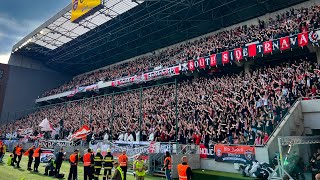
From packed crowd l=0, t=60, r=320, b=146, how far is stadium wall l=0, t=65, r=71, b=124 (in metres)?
31.0

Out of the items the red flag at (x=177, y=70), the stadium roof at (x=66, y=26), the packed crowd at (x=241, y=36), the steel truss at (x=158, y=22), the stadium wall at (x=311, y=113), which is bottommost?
the stadium wall at (x=311, y=113)

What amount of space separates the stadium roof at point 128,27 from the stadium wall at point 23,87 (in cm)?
420

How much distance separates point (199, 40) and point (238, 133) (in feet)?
62.6

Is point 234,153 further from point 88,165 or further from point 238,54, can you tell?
point 238,54

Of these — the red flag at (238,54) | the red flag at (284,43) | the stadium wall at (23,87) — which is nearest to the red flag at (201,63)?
the red flag at (238,54)

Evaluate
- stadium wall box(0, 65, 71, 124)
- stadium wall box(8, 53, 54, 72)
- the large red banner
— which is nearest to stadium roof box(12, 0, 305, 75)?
stadium wall box(8, 53, 54, 72)

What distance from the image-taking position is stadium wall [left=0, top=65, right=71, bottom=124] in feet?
159

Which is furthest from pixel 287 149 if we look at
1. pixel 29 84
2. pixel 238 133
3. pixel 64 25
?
pixel 29 84

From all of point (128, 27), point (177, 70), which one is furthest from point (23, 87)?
point (177, 70)

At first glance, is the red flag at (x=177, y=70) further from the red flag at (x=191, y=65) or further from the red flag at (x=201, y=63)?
the red flag at (x=201, y=63)

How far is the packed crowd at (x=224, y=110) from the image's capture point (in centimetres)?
1573

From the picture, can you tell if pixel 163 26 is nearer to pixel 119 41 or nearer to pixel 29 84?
pixel 119 41

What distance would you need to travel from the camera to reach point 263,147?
43.4 feet

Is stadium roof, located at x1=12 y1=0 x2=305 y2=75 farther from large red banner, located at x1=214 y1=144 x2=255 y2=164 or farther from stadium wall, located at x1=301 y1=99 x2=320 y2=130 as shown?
large red banner, located at x1=214 y1=144 x2=255 y2=164
